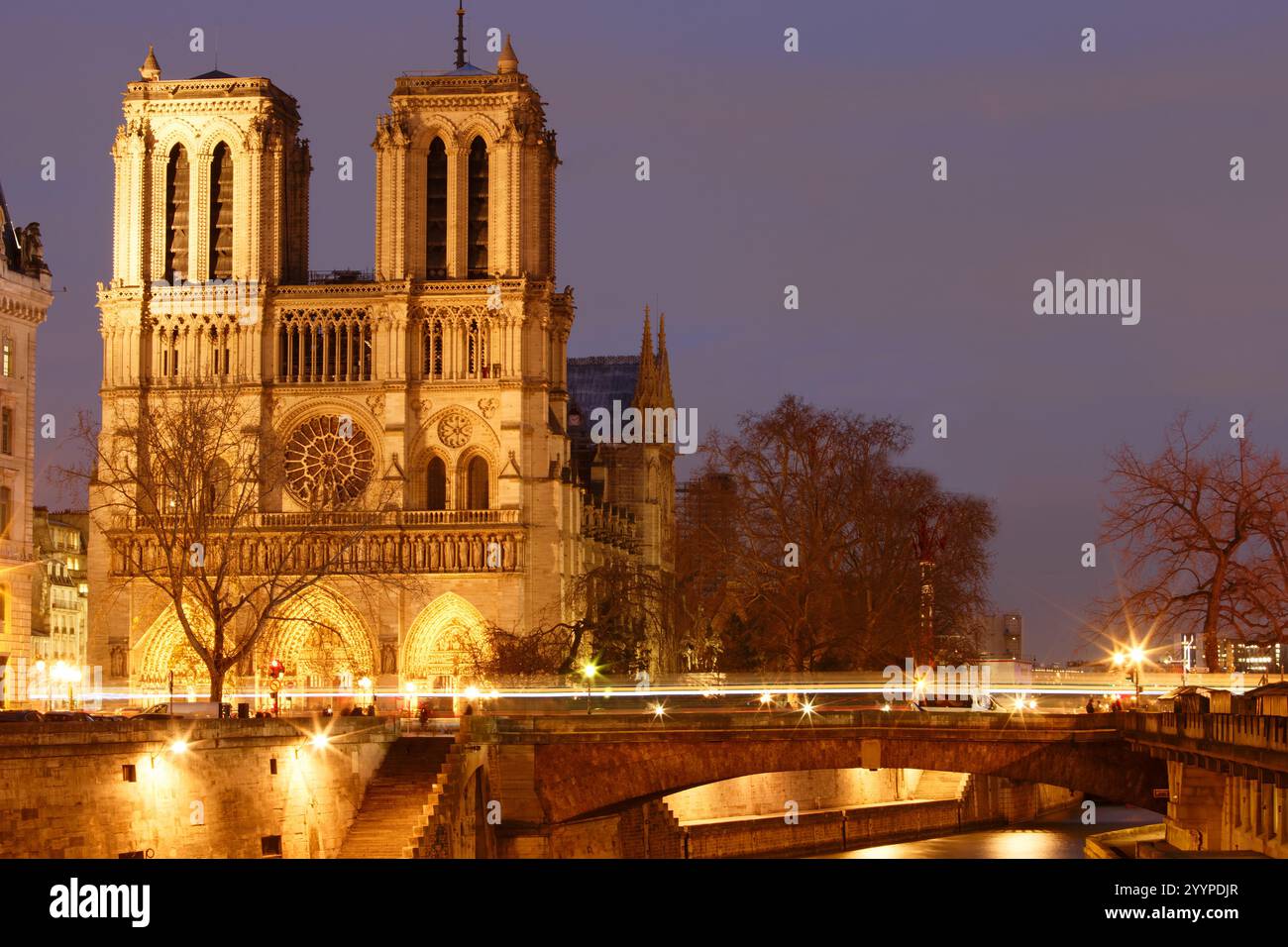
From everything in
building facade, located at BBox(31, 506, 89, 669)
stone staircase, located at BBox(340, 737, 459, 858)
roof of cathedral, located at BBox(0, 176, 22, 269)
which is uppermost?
roof of cathedral, located at BBox(0, 176, 22, 269)

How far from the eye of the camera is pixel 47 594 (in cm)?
12438

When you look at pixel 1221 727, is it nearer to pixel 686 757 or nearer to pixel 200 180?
pixel 686 757

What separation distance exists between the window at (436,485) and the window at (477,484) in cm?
92

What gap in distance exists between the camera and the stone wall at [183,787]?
1443 inches

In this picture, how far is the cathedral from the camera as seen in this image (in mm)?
93500

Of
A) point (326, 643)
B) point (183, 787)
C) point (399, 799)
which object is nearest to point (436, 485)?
point (326, 643)

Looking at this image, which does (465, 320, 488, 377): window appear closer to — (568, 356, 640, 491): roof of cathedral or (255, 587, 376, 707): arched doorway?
(255, 587, 376, 707): arched doorway

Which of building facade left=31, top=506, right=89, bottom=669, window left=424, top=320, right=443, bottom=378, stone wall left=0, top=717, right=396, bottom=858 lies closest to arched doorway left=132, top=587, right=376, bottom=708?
window left=424, top=320, right=443, bottom=378

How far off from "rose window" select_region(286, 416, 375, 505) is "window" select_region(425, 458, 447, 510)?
7.68 feet

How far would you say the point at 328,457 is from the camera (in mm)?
95625

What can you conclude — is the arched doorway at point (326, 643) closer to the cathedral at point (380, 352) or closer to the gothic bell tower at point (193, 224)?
the cathedral at point (380, 352)
